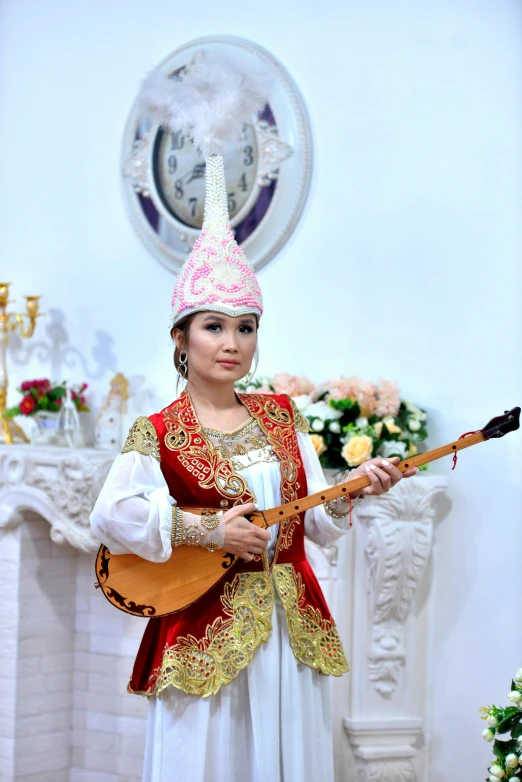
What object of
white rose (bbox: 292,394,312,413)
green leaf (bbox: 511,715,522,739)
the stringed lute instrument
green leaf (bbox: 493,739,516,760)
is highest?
white rose (bbox: 292,394,312,413)

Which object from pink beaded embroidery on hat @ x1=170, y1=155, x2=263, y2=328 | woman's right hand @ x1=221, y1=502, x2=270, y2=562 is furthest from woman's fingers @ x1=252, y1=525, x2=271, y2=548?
pink beaded embroidery on hat @ x1=170, y1=155, x2=263, y2=328

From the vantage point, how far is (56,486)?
3.41m

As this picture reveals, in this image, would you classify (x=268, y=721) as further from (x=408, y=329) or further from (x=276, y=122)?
(x=276, y=122)

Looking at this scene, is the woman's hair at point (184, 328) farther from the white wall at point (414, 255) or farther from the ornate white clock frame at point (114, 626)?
the white wall at point (414, 255)

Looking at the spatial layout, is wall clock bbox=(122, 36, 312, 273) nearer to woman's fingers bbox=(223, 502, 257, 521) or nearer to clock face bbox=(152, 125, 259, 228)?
clock face bbox=(152, 125, 259, 228)

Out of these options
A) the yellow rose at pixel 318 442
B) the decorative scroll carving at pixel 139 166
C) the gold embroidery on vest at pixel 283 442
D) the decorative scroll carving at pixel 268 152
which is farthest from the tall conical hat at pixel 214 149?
the decorative scroll carving at pixel 139 166

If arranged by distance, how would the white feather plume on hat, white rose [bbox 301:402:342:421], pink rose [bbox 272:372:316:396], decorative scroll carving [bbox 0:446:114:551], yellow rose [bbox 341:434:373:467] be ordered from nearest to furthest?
the white feather plume on hat → yellow rose [bbox 341:434:373:467] → white rose [bbox 301:402:342:421] → pink rose [bbox 272:372:316:396] → decorative scroll carving [bbox 0:446:114:551]

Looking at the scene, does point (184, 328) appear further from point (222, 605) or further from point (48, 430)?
point (48, 430)

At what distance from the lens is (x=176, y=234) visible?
3.70m

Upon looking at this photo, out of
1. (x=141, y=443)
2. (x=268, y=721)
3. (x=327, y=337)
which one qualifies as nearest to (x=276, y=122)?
(x=327, y=337)

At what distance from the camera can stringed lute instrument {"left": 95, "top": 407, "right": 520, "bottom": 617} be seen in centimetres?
200

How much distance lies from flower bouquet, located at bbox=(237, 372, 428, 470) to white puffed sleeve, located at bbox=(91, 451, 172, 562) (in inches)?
39.2

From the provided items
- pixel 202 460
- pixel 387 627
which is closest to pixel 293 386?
pixel 387 627

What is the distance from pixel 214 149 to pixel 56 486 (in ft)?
5.26
